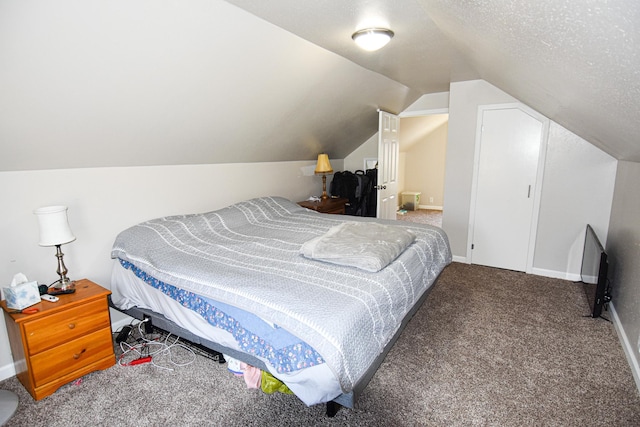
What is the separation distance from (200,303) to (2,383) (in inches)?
55.2

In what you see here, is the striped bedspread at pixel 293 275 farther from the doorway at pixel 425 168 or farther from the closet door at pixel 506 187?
the doorway at pixel 425 168

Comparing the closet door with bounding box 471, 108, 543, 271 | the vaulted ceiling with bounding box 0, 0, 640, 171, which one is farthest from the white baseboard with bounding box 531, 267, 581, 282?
the vaulted ceiling with bounding box 0, 0, 640, 171

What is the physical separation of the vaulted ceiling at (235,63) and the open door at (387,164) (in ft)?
3.58

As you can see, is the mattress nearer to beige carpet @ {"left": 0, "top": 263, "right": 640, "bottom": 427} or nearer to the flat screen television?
beige carpet @ {"left": 0, "top": 263, "right": 640, "bottom": 427}

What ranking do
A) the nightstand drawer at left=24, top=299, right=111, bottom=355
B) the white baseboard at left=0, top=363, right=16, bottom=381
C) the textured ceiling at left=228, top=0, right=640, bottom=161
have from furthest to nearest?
the white baseboard at left=0, top=363, right=16, bottom=381, the nightstand drawer at left=24, top=299, right=111, bottom=355, the textured ceiling at left=228, top=0, right=640, bottom=161

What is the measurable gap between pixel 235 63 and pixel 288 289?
1644 millimetres

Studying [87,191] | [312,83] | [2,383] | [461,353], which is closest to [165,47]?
[87,191]

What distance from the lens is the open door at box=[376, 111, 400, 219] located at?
442cm

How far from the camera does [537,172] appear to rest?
3.54 metres

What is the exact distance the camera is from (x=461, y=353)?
230cm

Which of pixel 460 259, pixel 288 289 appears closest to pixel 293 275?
pixel 288 289

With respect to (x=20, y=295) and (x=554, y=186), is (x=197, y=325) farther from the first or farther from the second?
(x=554, y=186)

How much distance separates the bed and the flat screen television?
1077 millimetres

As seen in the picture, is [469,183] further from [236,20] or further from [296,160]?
[236,20]
